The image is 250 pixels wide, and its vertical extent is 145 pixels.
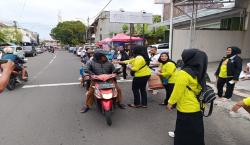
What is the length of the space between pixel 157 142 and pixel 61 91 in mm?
4982

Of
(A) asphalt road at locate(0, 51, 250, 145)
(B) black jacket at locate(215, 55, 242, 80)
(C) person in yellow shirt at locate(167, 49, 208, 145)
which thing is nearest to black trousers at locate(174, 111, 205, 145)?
(C) person in yellow shirt at locate(167, 49, 208, 145)

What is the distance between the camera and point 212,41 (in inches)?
619

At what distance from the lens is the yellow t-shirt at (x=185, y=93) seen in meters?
3.24

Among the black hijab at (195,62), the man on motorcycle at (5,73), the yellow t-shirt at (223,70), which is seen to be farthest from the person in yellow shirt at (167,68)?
the man on motorcycle at (5,73)

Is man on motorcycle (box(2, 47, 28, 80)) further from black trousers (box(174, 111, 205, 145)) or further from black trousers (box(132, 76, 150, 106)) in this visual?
black trousers (box(174, 111, 205, 145))

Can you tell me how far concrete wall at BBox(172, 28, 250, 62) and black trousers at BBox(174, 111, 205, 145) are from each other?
36.3 feet

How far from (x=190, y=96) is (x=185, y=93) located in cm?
8

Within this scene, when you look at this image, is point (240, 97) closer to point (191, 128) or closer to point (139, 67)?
point (139, 67)

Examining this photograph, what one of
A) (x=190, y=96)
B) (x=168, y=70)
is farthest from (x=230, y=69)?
(x=190, y=96)

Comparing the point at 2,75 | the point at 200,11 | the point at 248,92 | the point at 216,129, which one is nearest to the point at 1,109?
the point at 2,75

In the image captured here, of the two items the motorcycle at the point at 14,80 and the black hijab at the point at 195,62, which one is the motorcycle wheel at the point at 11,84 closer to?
the motorcycle at the point at 14,80

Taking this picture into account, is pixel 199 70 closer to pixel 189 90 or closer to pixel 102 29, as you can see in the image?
pixel 189 90

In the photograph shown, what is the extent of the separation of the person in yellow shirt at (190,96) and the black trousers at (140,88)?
2537mm

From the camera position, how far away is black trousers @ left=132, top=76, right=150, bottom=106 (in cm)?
600
